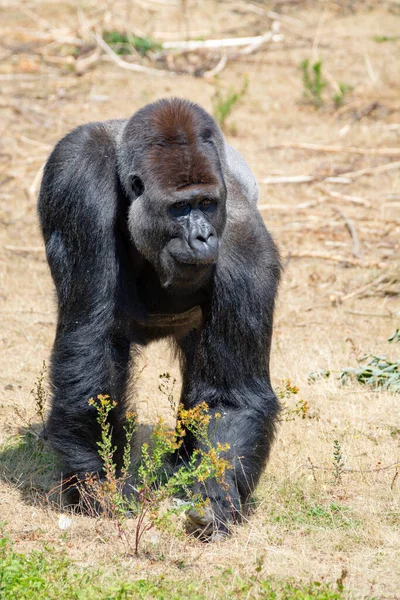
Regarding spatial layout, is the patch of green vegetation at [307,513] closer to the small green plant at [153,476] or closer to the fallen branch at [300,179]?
the small green plant at [153,476]

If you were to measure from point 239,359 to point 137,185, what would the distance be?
1.00 metres

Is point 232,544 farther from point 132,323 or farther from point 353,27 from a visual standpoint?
point 353,27

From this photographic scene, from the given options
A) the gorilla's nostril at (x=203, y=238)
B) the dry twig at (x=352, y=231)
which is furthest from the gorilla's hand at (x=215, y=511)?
the dry twig at (x=352, y=231)

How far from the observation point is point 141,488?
410 centimetres

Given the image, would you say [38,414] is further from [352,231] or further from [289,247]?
[352,231]

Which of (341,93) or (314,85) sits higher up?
(314,85)

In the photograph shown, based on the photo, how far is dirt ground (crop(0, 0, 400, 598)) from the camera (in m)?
4.24

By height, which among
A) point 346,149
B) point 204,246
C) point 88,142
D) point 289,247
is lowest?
point 289,247

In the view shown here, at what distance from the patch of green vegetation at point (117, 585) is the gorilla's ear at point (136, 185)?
68.8 inches

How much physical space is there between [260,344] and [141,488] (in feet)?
3.15

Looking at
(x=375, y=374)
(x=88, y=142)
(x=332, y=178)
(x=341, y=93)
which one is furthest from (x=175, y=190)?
(x=341, y=93)

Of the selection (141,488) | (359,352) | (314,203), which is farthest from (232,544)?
(314,203)

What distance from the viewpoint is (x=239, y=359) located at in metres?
4.49

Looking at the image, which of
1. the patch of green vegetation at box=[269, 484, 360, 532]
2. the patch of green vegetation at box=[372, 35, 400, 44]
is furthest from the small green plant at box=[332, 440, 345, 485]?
the patch of green vegetation at box=[372, 35, 400, 44]
